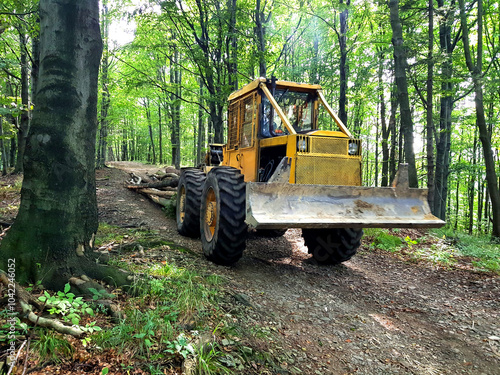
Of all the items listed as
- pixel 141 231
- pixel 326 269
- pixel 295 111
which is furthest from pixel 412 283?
pixel 141 231

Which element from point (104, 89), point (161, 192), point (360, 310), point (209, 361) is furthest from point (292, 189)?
point (104, 89)

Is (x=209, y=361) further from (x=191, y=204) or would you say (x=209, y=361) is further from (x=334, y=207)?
(x=191, y=204)

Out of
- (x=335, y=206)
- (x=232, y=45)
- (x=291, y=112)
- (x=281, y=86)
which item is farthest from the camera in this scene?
(x=232, y=45)

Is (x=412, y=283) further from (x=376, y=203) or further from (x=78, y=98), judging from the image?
(x=78, y=98)

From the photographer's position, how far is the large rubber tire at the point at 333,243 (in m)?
5.39

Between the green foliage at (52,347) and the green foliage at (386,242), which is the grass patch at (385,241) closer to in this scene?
the green foliage at (386,242)

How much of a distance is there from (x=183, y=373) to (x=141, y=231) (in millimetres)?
4490

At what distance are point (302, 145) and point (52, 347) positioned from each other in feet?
12.5

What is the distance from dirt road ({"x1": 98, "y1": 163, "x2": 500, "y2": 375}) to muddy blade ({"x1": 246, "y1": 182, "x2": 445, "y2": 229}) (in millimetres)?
1028

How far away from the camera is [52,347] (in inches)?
76.9

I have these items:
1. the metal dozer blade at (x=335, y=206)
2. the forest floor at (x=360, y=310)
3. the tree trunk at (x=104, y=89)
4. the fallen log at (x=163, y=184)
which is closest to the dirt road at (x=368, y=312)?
the forest floor at (x=360, y=310)

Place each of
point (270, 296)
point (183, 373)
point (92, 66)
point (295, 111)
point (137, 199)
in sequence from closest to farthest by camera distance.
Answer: point (183, 373) → point (92, 66) → point (270, 296) → point (295, 111) → point (137, 199)

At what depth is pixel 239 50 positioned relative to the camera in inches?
425

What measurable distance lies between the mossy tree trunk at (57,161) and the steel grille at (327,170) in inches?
117
